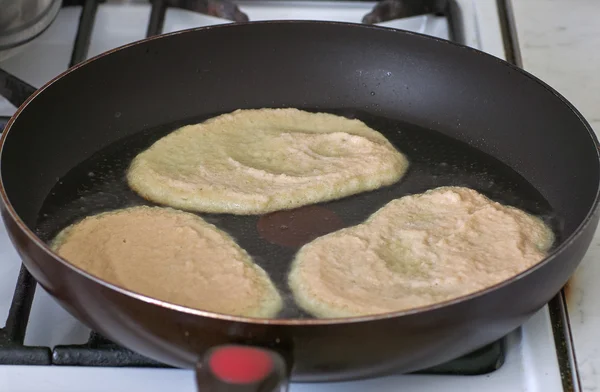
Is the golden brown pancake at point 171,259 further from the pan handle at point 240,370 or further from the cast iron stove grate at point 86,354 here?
the pan handle at point 240,370

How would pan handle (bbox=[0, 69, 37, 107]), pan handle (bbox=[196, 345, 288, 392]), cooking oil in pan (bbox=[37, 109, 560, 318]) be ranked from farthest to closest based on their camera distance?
pan handle (bbox=[0, 69, 37, 107]), cooking oil in pan (bbox=[37, 109, 560, 318]), pan handle (bbox=[196, 345, 288, 392])

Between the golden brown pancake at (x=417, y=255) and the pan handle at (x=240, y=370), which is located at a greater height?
the pan handle at (x=240, y=370)

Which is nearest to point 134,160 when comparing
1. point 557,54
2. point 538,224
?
point 538,224

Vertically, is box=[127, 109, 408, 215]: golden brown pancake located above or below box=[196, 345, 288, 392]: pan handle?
below

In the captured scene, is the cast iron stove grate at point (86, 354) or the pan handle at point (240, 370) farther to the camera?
the cast iron stove grate at point (86, 354)

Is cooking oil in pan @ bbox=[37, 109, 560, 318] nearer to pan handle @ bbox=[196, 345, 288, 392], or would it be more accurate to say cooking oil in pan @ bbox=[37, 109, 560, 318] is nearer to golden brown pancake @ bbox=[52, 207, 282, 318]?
golden brown pancake @ bbox=[52, 207, 282, 318]

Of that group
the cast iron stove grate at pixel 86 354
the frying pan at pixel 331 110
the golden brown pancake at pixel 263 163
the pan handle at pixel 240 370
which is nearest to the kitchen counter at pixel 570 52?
the frying pan at pixel 331 110

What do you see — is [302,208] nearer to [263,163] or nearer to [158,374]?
[263,163]

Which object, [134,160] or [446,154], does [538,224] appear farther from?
[134,160]

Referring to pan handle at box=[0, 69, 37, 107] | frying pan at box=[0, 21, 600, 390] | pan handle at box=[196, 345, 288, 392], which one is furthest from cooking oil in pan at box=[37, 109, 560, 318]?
pan handle at box=[196, 345, 288, 392]
